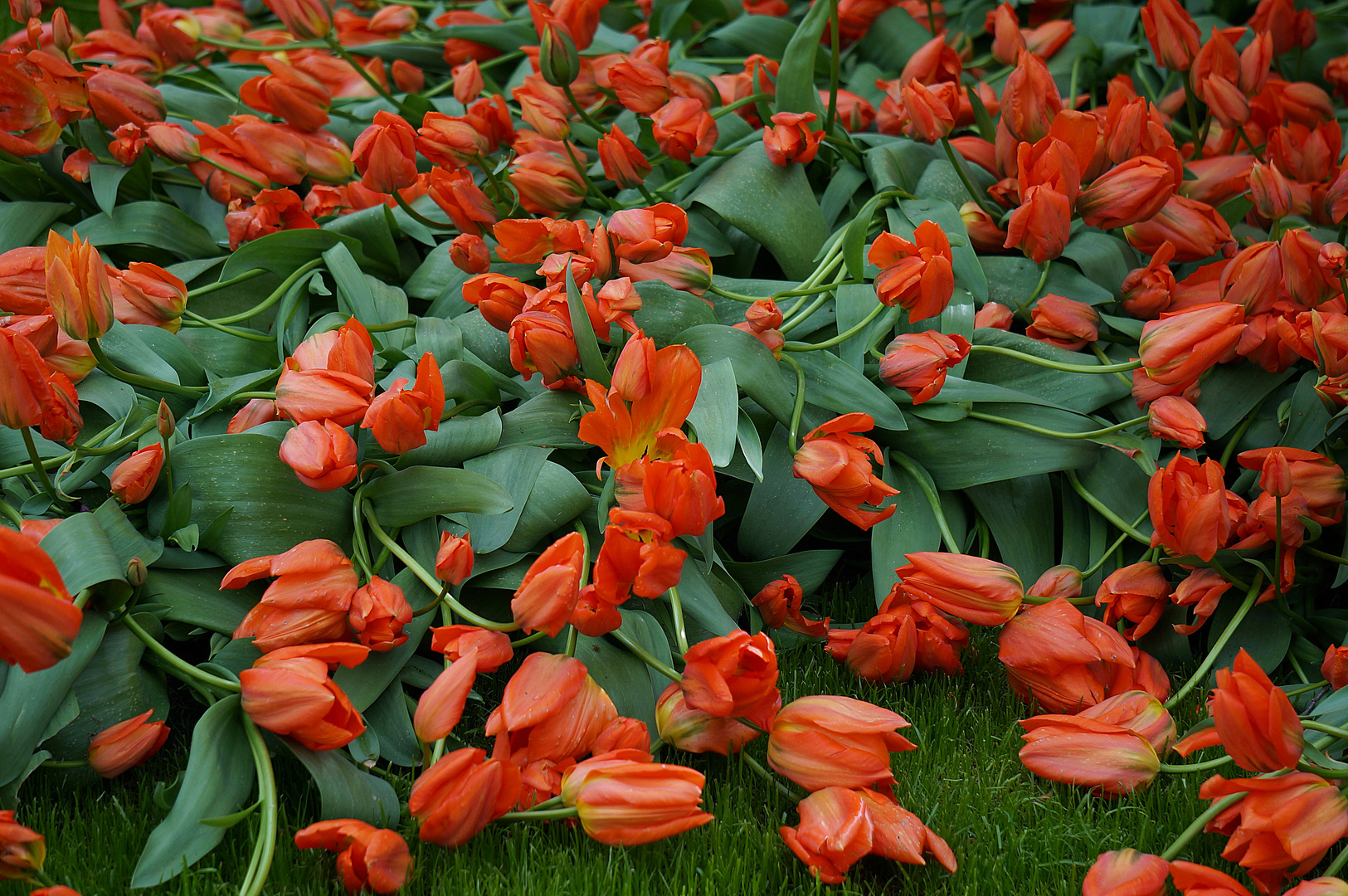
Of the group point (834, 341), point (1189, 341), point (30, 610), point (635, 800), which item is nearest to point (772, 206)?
point (834, 341)

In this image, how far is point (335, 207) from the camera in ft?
4.94

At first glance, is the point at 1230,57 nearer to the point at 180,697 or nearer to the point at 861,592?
the point at 861,592

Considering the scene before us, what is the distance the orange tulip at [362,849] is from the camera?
747 mm

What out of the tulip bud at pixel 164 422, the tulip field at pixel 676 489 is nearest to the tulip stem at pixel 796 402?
the tulip field at pixel 676 489

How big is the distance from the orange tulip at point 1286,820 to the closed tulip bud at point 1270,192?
80 centimetres

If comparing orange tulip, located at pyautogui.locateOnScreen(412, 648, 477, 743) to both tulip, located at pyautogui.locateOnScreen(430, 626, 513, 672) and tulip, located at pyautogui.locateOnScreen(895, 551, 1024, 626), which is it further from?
tulip, located at pyautogui.locateOnScreen(895, 551, 1024, 626)

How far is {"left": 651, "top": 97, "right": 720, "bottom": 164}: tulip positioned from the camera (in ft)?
4.45

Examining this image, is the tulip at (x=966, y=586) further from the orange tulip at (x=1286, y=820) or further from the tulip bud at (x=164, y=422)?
the tulip bud at (x=164, y=422)

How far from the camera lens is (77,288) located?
0.92 metres

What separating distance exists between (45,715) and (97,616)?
97 mm

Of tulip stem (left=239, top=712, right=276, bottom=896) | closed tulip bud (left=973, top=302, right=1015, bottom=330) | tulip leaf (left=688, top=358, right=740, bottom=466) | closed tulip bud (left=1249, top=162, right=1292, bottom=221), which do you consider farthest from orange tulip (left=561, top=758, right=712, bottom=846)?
closed tulip bud (left=1249, top=162, right=1292, bottom=221)

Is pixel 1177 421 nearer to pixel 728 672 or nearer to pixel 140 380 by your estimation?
pixel 728 672

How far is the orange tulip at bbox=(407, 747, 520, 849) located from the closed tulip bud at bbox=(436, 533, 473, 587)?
0.16 metres

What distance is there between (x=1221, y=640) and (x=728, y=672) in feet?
1.75
